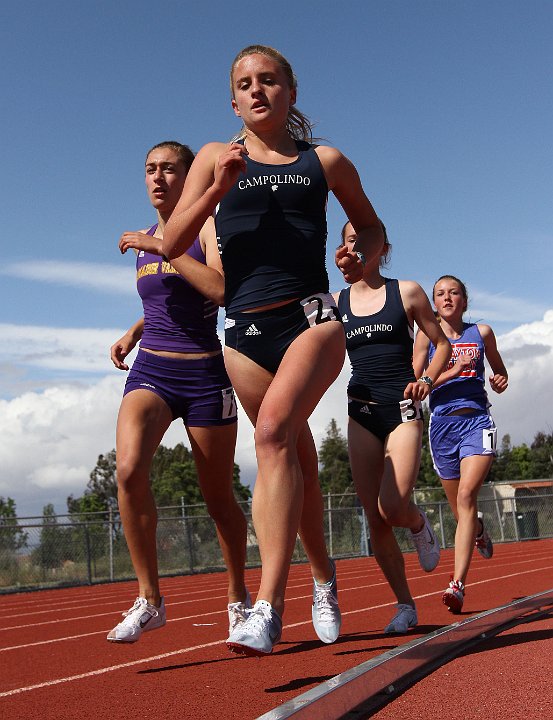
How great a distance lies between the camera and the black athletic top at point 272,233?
164 inches

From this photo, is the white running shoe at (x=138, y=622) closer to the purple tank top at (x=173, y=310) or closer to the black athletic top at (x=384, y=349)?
the purple tank top at (x=173, y=310)

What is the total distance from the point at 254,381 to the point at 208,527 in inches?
741

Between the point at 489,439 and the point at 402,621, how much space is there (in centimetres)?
240

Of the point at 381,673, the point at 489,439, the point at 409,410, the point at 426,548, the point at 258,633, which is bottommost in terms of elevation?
the point at 381,673

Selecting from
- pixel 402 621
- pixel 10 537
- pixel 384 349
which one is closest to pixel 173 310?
pixel 384 349

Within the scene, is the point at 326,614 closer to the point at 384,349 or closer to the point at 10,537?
the point at 384,349

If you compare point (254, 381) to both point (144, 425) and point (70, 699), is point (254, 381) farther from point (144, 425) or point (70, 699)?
point (70, 699)

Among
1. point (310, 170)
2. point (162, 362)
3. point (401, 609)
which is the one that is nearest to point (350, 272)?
point (310, 170)

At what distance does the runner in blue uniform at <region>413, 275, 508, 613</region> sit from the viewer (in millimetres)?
7551

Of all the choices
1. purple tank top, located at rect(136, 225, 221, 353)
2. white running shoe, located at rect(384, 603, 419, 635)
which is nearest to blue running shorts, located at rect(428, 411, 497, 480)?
white running shoe, located at rect(384, 603, 419, 635)

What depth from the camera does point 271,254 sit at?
4.16 metres

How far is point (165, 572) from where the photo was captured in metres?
21.3

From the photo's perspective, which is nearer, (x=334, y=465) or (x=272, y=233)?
(x=272, y=233)

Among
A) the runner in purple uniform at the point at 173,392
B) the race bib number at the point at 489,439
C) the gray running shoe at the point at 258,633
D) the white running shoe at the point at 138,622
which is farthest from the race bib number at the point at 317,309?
Result: the race bib number at the point at 489,439
